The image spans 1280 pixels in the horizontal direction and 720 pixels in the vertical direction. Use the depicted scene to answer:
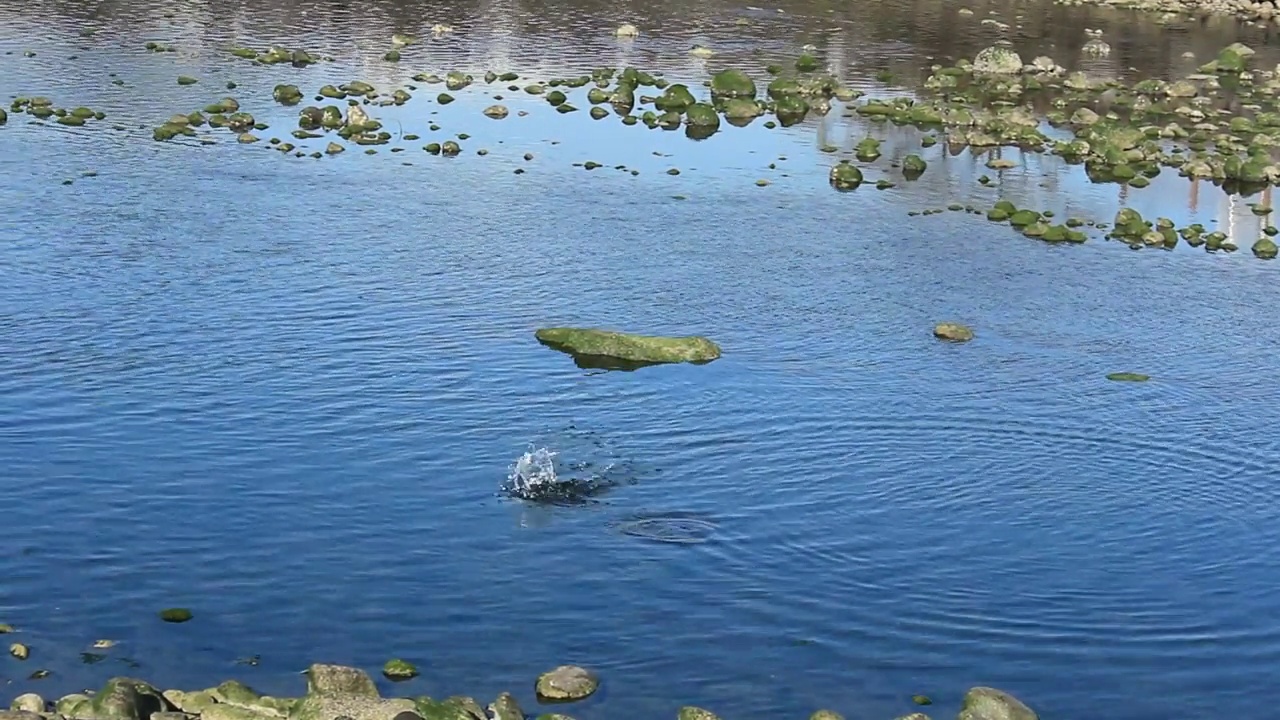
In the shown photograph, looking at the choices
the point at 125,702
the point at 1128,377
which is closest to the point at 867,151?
the point at 1128,377

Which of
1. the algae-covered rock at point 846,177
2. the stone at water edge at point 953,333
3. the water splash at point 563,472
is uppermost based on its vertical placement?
the algae-covered rock at point 846,177

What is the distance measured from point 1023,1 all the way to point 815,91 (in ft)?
86.1

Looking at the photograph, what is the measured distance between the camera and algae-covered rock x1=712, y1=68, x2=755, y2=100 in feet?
148

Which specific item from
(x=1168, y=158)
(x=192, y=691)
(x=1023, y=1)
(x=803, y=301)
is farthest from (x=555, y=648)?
(x=1023, y=1)

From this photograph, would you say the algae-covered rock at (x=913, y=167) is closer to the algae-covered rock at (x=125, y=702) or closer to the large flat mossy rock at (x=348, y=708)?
the large flat mossy rock at (x=348, y=708)

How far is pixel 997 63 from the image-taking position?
50.6 meters

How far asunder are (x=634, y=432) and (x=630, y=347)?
126 inches

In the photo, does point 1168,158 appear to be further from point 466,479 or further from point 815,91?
point 466,479

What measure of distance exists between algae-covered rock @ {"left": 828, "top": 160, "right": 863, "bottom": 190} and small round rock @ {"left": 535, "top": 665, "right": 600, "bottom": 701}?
73.2ft

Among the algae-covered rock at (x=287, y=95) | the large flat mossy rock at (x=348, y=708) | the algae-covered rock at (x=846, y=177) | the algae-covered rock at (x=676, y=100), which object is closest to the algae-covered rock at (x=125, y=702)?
the large flat mossy rock at (x=348, y=708)

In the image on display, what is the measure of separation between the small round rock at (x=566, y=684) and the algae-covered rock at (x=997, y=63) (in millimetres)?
38312

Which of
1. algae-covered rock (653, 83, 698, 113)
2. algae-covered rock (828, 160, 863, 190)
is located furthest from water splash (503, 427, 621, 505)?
algae-covered rock (653, 83, 698, 113)

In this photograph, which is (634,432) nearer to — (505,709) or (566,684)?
(566,684)

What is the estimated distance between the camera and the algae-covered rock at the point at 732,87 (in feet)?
148
